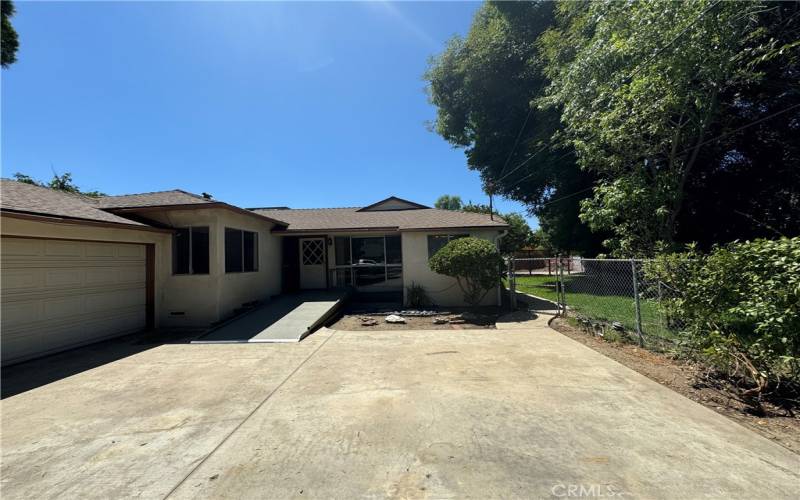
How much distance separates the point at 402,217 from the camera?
13.5 m

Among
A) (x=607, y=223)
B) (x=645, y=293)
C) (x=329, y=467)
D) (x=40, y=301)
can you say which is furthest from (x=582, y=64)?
(x=40, y=301)

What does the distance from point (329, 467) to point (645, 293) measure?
6302 mm

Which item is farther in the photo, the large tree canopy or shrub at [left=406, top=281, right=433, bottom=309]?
shrub at [left=406, top=281, right=433, bottom=309]

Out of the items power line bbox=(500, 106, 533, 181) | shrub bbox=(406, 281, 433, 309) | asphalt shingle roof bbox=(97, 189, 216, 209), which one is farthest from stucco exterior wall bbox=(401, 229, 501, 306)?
power line bbox=(500, 106, 533, 181)

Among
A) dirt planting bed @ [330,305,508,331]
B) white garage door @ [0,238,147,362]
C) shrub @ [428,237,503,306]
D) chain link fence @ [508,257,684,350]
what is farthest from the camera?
shrub @ [428,237,503,306]

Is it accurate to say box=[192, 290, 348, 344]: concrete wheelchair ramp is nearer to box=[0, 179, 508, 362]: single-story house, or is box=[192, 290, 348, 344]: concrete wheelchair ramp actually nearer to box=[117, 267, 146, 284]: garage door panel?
box=[0, 179, 508, 362]: single-story house

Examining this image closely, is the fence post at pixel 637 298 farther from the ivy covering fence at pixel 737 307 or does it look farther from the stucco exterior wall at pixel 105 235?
the stucco exterior wall at pixel 105 235

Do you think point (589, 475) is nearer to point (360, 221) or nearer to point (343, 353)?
point (343, 353)

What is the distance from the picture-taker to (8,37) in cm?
965

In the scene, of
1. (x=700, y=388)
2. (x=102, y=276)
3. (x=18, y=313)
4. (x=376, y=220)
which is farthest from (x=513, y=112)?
(x=18, y=313)

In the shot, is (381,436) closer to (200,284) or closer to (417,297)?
(200,284)

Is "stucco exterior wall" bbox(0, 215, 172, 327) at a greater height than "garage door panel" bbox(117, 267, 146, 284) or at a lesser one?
greater

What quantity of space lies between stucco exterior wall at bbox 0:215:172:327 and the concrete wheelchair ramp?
2.33 meters

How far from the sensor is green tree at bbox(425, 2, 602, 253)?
54.0ft
